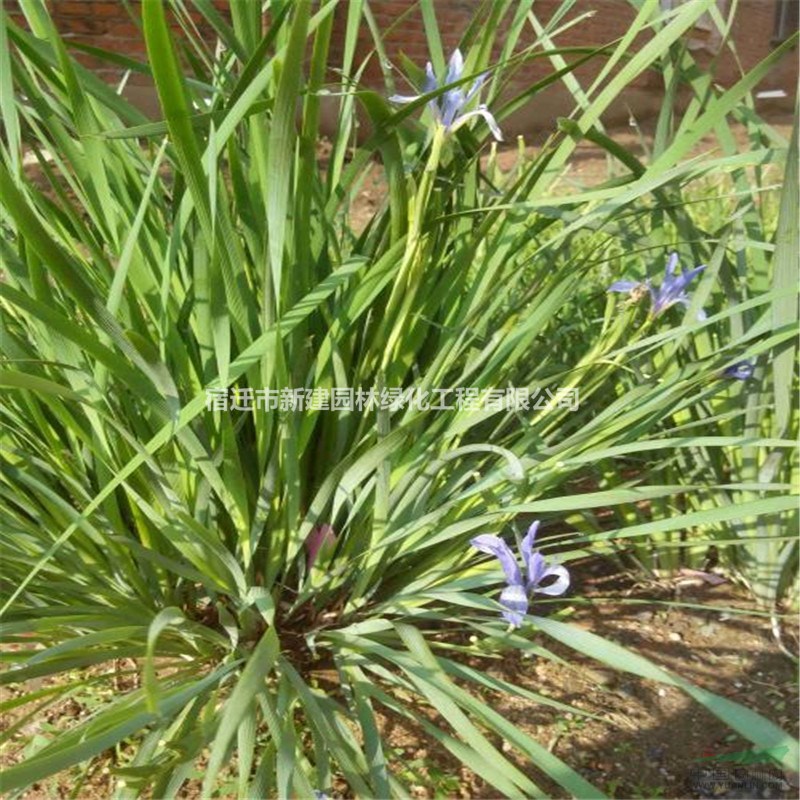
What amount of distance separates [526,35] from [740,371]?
398 centimetres

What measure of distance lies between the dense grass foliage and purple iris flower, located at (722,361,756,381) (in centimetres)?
2

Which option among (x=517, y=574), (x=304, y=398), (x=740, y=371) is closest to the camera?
(x=517, y=574)

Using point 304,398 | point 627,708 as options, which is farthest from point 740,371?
point 304,398

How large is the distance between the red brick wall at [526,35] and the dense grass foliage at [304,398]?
2.51ft

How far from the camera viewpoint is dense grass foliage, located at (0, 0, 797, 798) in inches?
33.5

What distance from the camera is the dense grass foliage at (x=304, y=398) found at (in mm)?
851

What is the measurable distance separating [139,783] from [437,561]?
17.8 inches

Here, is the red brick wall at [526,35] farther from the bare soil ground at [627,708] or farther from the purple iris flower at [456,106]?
the bare soil ground at [627,708]

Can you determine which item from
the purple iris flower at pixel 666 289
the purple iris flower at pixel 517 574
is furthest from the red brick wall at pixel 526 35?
the purple iris flower at pixel 517 574

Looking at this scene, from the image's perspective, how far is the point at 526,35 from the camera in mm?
4688

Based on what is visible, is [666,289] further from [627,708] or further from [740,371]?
[627,708]

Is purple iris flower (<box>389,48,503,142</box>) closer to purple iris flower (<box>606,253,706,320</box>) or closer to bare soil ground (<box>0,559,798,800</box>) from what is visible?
purple iris flower (<box>606,253,706,320</box>)

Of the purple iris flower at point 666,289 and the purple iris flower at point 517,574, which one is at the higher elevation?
the purple iris flower at point 666,289

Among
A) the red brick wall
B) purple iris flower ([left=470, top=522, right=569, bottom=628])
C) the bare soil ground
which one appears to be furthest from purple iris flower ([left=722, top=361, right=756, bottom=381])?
the red brick wall
